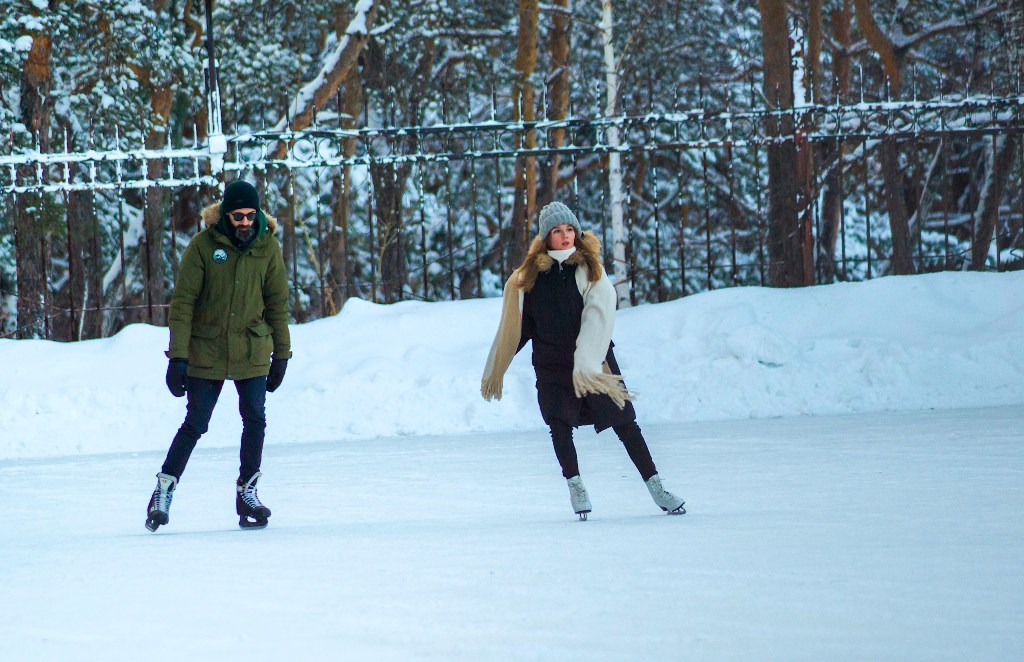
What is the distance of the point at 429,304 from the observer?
13148 mm

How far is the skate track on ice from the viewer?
3730 millimetres

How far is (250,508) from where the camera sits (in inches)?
249

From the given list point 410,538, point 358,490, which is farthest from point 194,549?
point 358,490

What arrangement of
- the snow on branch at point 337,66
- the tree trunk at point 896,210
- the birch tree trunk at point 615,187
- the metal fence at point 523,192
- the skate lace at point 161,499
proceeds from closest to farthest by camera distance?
the skate lace at point 161,499, the metal fence at point 523,192, the birch tree trunk at point 615,187, the tree trunk at point 896,210, the snow on branch at point 337,66

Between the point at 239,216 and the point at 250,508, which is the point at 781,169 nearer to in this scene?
the point at 239,216

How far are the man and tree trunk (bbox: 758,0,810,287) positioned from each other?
7.44 meters

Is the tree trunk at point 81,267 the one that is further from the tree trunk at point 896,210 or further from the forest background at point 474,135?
the tree trunk at point 896,210

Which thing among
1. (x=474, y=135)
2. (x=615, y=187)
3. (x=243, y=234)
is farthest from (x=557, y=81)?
(x=243, y=234)

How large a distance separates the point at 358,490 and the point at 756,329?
16.7ft

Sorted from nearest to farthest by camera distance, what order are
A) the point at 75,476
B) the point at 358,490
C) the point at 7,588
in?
the point at 7,588
the point at 358,490
the point at 75,476

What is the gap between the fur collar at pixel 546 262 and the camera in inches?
245

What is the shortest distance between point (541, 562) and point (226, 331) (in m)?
2.10

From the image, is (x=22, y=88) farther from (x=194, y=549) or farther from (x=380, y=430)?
(x=194, y=549)

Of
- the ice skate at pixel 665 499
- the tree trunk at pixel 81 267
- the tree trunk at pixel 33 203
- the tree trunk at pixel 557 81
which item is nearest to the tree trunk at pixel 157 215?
the tree trunk at pixel 81 267
